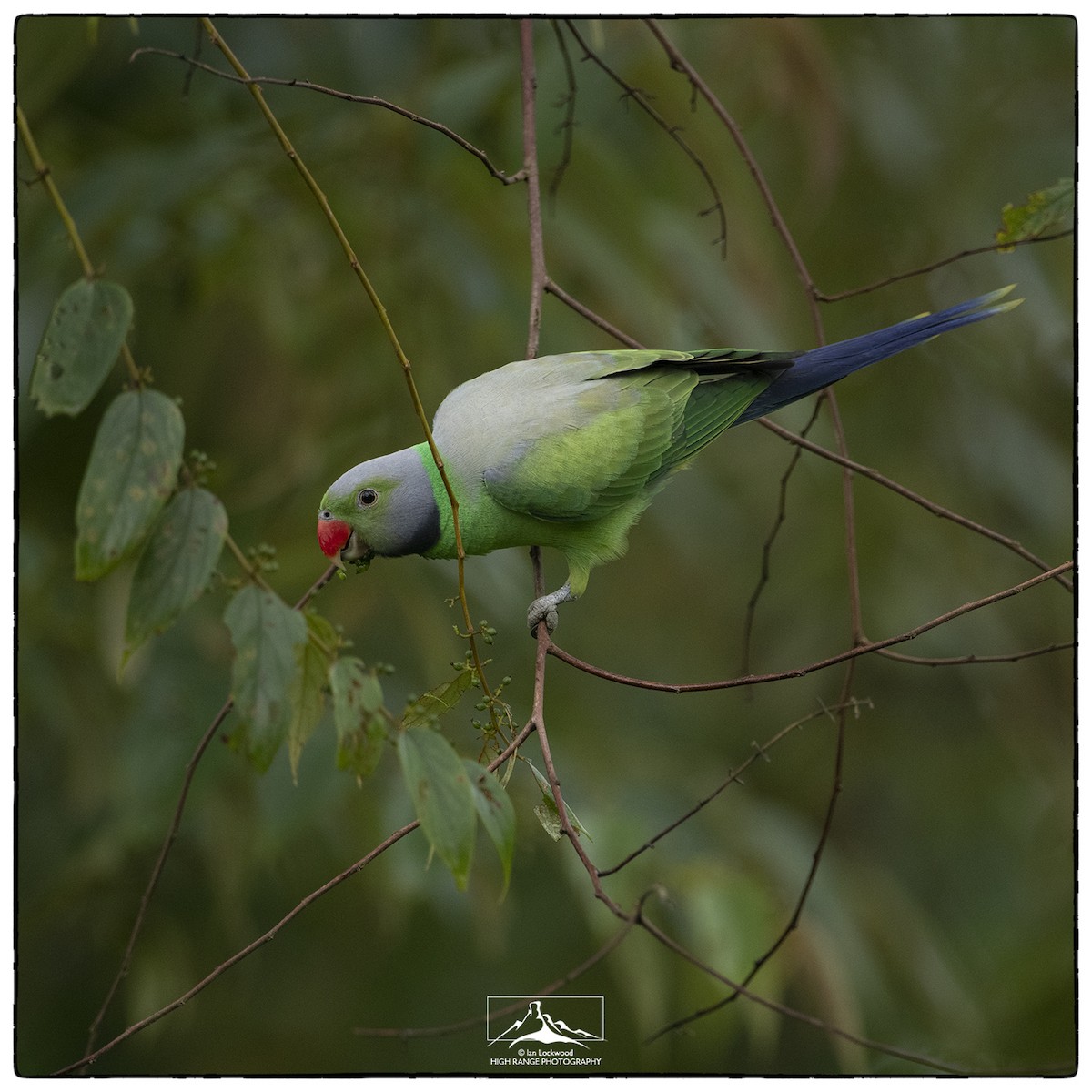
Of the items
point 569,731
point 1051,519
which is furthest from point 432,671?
point 1051,519

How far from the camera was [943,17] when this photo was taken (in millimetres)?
1750

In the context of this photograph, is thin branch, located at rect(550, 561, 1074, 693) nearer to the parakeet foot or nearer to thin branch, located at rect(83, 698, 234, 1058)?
the parakeet foot

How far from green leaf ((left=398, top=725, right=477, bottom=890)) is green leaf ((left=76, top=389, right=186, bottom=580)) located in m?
0.33

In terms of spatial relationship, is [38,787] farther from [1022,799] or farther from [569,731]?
[1022,799]

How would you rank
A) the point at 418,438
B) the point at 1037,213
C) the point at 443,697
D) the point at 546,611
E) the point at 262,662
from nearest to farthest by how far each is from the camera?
the point at 262,662
the point at 443,697
the point at 1037,213
the point at 546,611
the point at 418,438

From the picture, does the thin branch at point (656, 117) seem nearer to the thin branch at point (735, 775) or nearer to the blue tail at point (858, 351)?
the blue tail at point (858, 351)

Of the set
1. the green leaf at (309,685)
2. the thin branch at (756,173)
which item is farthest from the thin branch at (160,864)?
the thin branch at (756,173)

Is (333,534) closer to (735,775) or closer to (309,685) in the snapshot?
(309,685)

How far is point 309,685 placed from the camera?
1.16m

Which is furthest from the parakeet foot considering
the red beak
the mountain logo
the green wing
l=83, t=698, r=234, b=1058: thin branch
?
the mountain logo

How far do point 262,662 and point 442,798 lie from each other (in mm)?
221

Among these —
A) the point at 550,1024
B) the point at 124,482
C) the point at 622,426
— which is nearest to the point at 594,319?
the point at 622,426

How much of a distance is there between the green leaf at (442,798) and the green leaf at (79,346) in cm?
49

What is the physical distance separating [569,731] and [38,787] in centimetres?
100
